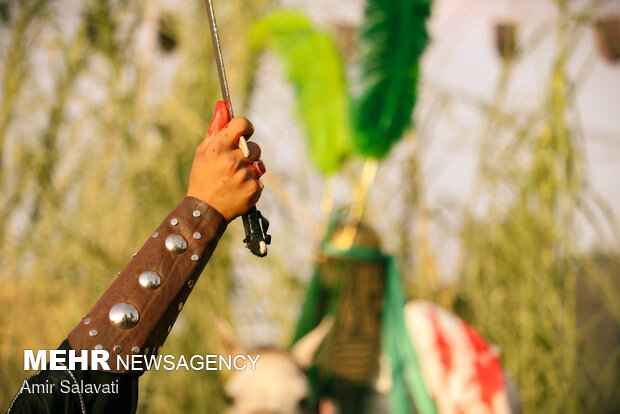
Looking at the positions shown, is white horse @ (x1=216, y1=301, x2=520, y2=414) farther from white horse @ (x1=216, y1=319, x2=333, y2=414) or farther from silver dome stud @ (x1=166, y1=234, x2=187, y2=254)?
silver dome stud @ (x1=166, y1=234, x2=187, y2=254)

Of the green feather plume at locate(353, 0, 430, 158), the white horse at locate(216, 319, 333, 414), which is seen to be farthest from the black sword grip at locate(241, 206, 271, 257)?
the green feather plume at locate(353, 0, 430, 158)

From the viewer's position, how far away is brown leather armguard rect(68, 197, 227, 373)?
63 centimetres

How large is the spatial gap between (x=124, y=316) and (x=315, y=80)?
151cm

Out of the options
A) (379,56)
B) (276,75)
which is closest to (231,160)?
(379,56)

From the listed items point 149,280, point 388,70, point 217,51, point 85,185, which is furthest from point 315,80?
point 149,280

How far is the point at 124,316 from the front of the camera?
626mm

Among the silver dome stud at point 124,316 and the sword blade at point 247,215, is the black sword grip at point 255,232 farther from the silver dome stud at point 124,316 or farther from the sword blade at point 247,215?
the silver dome stud at point 124,316

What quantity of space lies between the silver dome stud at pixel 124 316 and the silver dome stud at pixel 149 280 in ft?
0.08

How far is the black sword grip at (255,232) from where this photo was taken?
66 centimetres

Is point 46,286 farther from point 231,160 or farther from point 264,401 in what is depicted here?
point 231,160

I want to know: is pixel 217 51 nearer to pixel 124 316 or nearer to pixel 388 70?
pixel 124 316

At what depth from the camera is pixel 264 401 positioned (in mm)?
1359

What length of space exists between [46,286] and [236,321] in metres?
0.62

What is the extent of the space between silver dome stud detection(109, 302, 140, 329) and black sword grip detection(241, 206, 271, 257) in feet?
0.43
